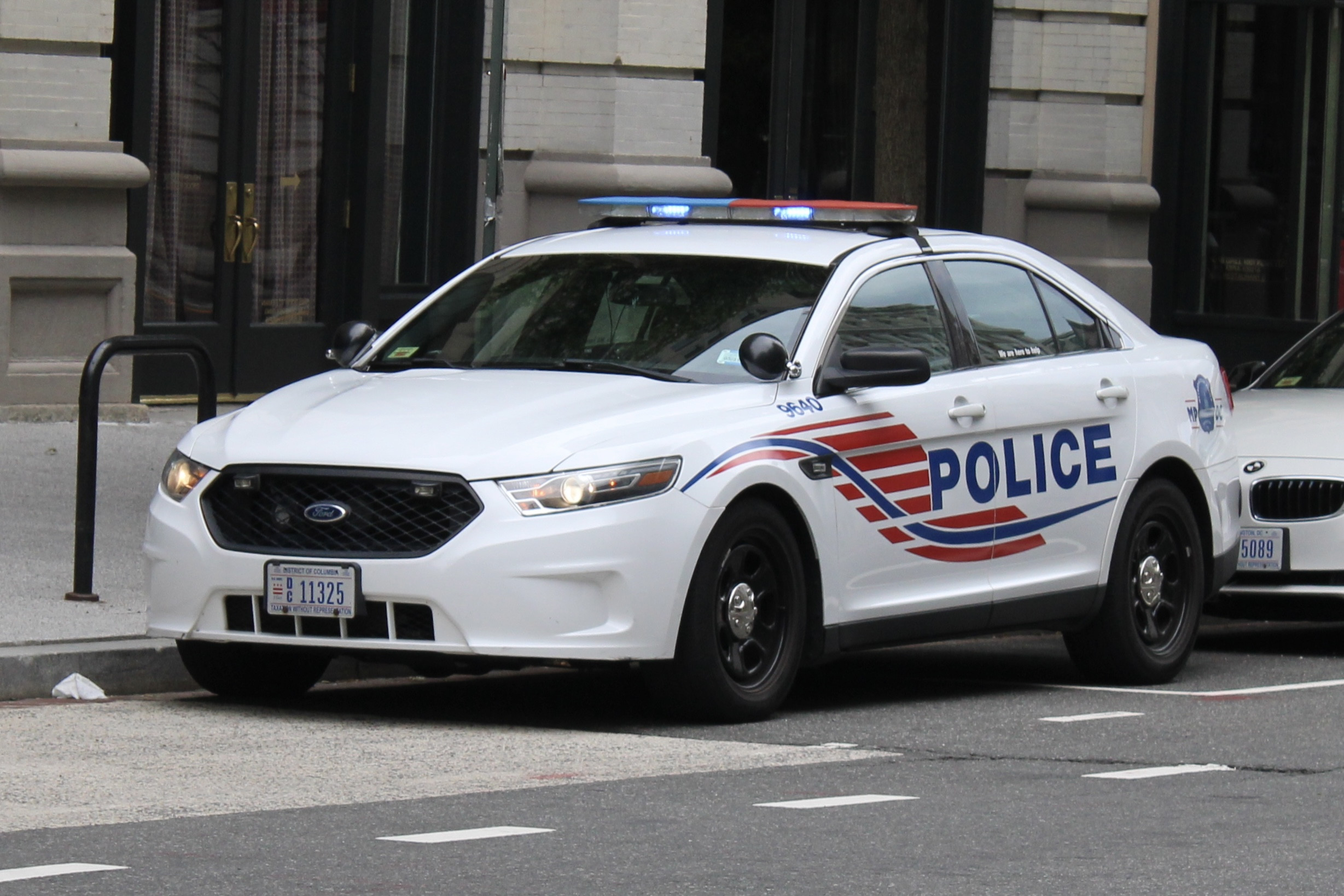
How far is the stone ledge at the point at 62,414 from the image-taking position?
50.1 feet

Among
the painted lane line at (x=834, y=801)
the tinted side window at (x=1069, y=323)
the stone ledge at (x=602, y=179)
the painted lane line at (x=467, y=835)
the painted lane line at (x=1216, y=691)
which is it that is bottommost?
the painted lane line at (x=1216, y=691)

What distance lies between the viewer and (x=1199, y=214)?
23.0 meters

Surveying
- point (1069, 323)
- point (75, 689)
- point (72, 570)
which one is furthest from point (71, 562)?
point (1069, 323)

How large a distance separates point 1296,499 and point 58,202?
776 centimetres

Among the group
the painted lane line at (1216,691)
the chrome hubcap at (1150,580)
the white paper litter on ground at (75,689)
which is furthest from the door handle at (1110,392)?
the white paper litter on ground at (75,689)

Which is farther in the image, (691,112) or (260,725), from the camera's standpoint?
(691,112)

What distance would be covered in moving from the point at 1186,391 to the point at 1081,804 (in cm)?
360

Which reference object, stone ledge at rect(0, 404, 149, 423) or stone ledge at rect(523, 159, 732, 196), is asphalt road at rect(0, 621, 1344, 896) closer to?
stone ledge at rect(0, 404, 149, 423)

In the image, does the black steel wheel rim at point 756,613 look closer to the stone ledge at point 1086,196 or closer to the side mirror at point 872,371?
the side mirror at point 872,371

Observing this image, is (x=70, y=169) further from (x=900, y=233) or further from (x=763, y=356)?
(x=763, y=356)

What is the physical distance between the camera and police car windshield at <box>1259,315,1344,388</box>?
12.5 meters

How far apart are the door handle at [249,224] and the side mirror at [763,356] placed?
9.32m

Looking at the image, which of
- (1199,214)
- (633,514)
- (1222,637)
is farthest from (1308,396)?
(1199,214)

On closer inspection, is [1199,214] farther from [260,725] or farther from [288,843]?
[288,843]
